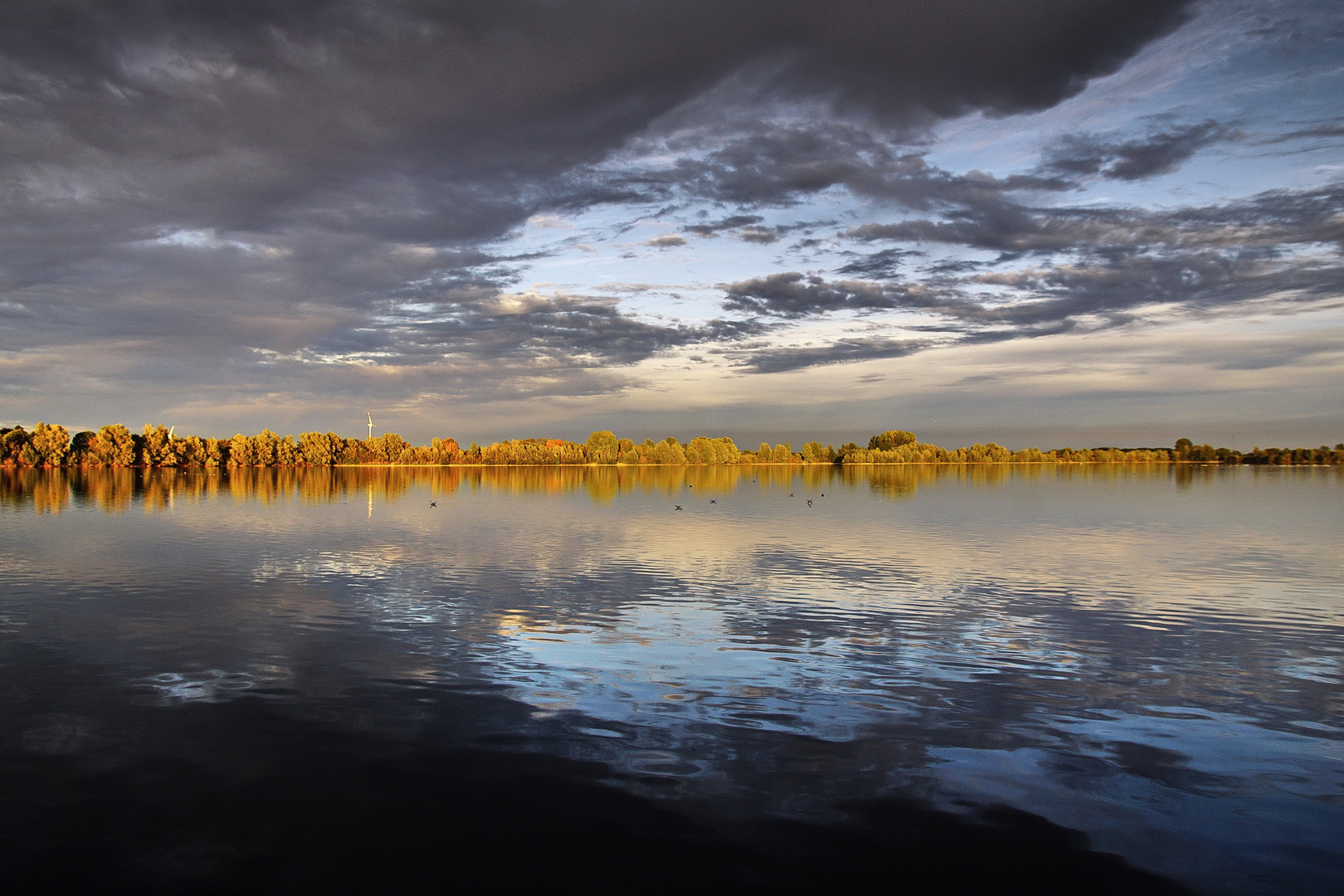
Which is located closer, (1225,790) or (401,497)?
(1225,790)

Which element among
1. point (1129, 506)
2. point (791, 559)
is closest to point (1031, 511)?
point (1129, 506)

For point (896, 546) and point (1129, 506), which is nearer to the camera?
point (896, 546)

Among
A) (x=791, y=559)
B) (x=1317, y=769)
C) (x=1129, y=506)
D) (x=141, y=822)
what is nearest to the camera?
(x=141, y=822)

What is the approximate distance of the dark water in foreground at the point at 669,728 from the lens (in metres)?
9.83

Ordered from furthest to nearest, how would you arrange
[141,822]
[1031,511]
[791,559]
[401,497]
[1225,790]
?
[401,497] < [1031,511] < [791,559] < [1225,790] < [141,822]

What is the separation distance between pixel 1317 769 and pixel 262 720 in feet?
60.4

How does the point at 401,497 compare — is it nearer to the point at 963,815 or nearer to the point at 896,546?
the point at 896,546

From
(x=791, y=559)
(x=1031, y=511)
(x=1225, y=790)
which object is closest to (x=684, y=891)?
(x=1225, y=790)

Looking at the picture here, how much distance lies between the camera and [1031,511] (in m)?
67.4

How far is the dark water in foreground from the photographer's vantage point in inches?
387

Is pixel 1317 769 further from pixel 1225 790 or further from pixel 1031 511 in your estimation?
pixel 1031 511

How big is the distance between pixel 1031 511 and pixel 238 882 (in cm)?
6896

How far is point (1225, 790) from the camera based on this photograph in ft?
38.5

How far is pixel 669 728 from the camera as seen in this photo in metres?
14.0
